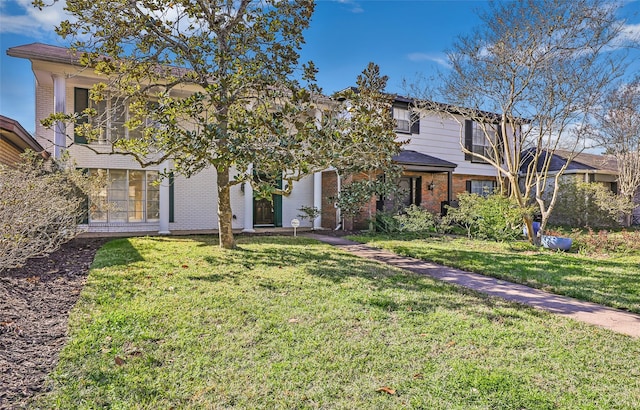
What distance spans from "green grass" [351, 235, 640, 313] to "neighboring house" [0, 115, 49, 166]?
928 centimetres

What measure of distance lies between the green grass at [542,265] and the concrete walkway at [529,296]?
0.97ft

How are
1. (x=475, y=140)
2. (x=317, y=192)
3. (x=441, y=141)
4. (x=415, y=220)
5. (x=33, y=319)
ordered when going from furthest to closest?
(x=475, y=140)
(x=441, y=141)
(x=317, y=192)
(x=415, y=220)
(x=33, y=319)

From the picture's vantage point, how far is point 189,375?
3.24 meters

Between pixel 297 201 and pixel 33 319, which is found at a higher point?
pixel 297 201

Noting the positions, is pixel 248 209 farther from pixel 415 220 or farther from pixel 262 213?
pixel 415 220

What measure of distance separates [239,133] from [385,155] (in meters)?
3.14

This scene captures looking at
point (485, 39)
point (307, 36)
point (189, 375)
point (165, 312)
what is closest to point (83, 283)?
point (165, 312)

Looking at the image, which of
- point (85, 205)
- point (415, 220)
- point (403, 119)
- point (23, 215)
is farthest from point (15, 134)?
point (403, 119)

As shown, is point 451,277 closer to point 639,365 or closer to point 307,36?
point 639,365

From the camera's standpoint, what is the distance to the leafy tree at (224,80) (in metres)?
6.81

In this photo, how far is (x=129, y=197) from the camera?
1332cm

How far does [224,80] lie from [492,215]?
8.63 m

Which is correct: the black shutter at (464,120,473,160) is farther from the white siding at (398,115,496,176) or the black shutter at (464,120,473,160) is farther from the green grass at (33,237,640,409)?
the green grass at (33,237,640,409)

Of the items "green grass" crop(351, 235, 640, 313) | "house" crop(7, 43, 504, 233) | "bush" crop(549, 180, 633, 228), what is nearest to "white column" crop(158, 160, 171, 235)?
"house" crop(7, 43, 504, 233)
